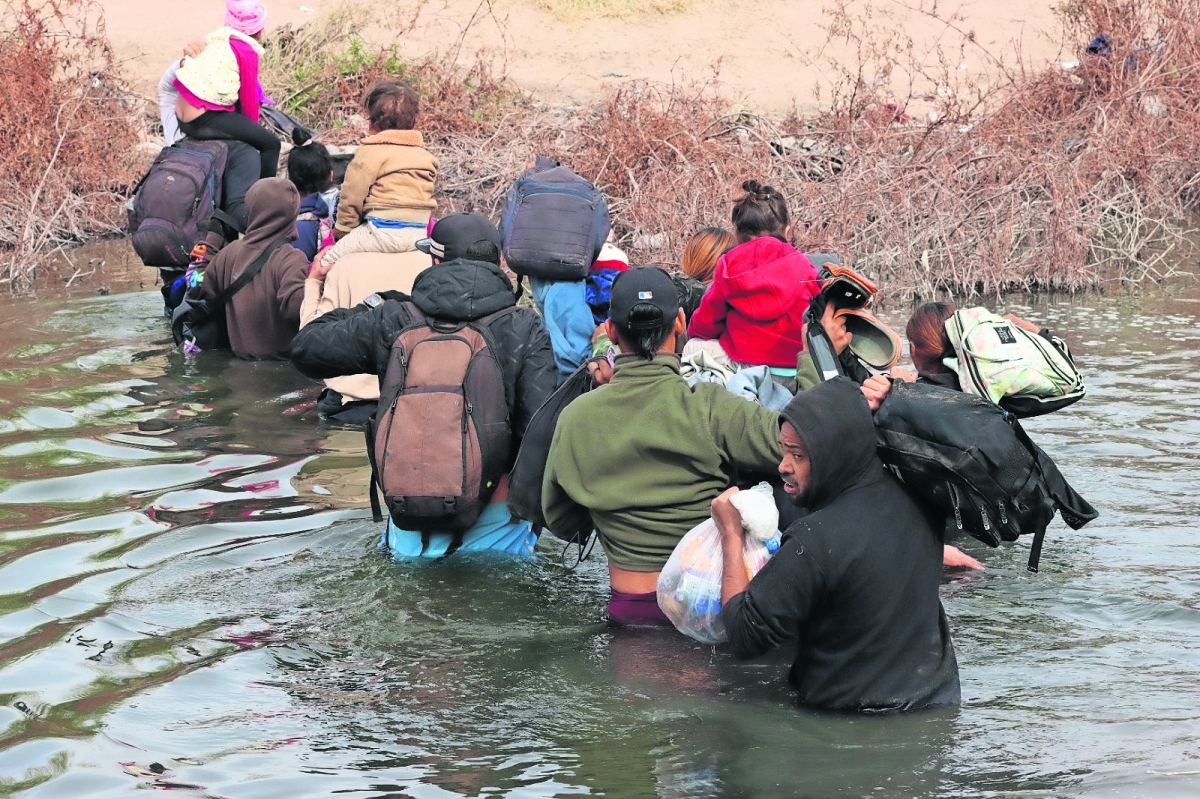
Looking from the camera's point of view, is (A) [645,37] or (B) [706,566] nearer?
(B) [706,566]

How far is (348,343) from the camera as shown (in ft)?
19.6

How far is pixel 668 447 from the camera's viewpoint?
473 centimetres

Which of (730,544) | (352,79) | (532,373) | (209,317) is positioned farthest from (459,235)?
(352,79)

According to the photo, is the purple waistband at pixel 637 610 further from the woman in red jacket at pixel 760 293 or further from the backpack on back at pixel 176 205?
the backpack on back at pixel 176 205

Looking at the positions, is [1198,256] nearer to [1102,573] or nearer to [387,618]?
[1102,573]

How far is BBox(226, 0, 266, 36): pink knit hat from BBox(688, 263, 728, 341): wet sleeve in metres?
5.08

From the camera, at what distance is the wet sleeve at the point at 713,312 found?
5.69 m

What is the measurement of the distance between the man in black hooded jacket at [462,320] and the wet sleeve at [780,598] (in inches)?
69.5

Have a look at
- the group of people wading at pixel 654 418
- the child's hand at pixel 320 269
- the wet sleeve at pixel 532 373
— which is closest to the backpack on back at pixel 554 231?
the group of people wading at pixel 654 418

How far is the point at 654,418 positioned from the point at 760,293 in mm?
1069

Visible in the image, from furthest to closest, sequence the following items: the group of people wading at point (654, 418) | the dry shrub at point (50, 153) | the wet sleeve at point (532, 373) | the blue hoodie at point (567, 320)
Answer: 1. the dry shrub at point (50, 153)
2. the blue hoodie at point (567, 320)
3. the wet sleeve at point (532, 373)
4. the group of people wading at point (654, 418)

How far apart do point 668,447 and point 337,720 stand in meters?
1.47

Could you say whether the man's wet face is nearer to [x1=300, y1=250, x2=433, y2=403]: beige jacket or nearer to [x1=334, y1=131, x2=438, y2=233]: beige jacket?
[x1=300, y1=250, x2=433, y2=403]: beige jacket

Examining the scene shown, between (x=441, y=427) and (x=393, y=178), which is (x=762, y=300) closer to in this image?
(x=441, y=427)
